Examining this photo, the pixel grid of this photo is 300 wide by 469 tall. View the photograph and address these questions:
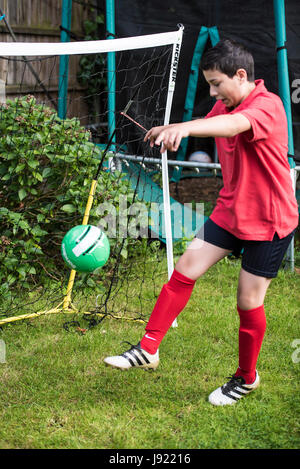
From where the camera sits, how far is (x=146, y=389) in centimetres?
300

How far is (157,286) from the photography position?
4539mm

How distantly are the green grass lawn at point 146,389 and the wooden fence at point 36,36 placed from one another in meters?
3.51

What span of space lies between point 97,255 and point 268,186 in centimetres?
108

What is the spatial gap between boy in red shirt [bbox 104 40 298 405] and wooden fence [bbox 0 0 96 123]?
13.1ft

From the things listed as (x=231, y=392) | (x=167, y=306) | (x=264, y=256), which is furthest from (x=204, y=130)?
(x=231, y=392)

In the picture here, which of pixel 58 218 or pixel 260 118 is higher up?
→ pixel 260 118

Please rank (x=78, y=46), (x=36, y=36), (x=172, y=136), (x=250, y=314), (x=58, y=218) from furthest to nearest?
(x=36, y=36), (x=58, y=218), (x=78, y=46), (x=250, y=314), (x=172, y=136)

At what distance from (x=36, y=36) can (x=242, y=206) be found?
5.56 metres

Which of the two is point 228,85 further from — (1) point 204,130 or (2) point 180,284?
(2) point 180,284

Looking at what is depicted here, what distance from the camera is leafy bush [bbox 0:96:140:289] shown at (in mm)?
4191

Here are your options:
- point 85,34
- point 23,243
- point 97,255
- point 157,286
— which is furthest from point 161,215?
point 85,34

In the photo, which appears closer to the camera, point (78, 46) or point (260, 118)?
point (260, 118)

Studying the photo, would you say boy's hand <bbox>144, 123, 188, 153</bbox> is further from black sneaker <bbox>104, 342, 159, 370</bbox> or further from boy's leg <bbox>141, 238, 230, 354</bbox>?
black sneaker <bbox>104, 342, 159, 370</bbox>

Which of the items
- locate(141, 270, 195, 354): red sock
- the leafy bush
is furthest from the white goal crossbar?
locate(141, 270, 195, 354): red sock
